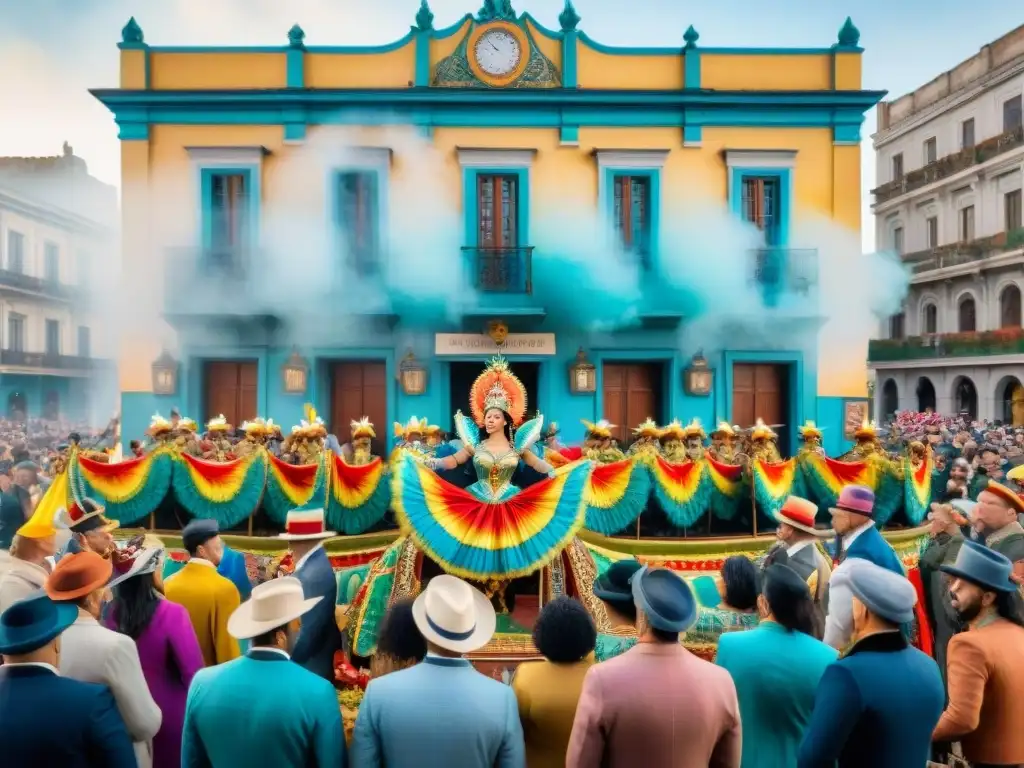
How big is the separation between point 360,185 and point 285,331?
3.36 m

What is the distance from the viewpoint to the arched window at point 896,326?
34.4 meters

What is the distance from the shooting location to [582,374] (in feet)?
50.3

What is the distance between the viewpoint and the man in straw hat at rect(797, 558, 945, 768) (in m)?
3.01

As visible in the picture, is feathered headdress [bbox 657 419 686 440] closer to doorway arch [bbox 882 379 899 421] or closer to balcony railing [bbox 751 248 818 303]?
balcony railing [bbox 751 248 818 303]

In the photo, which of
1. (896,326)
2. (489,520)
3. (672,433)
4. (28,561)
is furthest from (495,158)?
(896,326)

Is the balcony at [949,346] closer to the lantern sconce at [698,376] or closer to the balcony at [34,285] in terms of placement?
the lantern sconce at [698,376]

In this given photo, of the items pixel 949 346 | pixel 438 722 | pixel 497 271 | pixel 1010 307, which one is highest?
pixel 1010 307

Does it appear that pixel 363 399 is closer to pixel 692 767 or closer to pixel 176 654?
pixel 176 654

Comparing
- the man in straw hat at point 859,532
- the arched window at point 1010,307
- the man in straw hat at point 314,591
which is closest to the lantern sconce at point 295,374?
the man in straw hat at point 314,591

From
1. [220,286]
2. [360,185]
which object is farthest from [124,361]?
[360,185]

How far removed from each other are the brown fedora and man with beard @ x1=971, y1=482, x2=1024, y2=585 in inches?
231

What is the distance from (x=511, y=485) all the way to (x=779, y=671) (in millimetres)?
3906

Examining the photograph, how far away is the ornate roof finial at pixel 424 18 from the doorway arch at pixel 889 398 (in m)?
27.4

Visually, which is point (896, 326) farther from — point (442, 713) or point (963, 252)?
point (442, 713)
